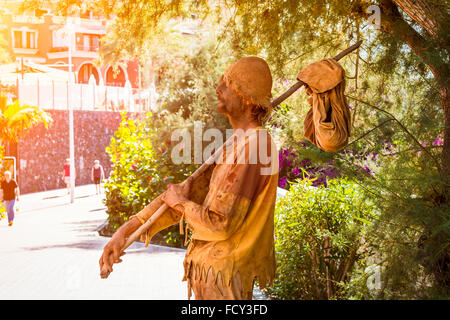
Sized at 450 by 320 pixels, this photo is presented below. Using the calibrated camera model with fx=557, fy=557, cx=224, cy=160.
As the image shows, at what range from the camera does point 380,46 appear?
446 cm

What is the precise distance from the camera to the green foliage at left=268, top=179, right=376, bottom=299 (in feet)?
18.4

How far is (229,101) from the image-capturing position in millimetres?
2553

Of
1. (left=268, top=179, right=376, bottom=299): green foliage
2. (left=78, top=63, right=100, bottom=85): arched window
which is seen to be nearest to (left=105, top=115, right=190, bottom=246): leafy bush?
(left=268, top=179, right=376, bottom=299): green foliage

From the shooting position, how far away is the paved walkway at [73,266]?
7.30m

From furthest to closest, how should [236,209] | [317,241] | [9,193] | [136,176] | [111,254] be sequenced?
[9,193] → [136,176] → [317,241] → [111,254] → [236,209]

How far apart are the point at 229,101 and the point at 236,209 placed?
525 millimetres

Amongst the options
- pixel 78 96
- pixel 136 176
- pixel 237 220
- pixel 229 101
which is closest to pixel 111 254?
pixel 237 220

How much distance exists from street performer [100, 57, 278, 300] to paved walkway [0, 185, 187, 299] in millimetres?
4697

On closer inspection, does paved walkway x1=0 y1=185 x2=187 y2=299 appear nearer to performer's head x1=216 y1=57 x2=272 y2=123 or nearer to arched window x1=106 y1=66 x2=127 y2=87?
performer's head x1=216 y1=57 x2=272 y2=123

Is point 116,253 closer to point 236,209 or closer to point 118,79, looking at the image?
point 236,209

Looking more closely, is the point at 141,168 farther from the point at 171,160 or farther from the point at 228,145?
the point at 228,145

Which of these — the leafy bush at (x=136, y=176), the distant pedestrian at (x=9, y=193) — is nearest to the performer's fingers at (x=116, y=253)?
the leafy bush at (x=136, y=176)
